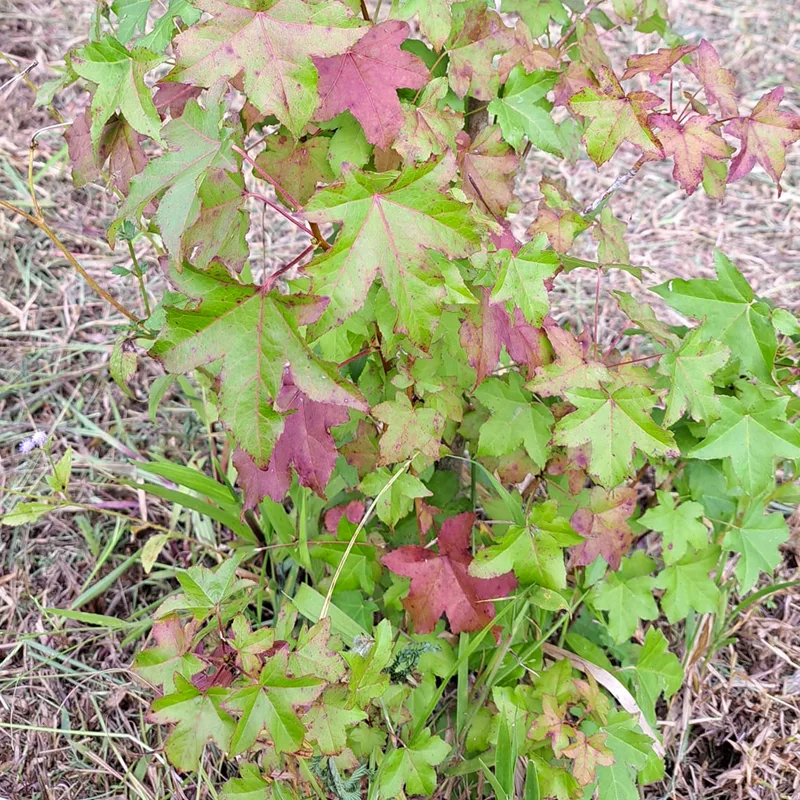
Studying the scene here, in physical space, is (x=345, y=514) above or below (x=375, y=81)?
below

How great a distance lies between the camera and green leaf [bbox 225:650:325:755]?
891mm

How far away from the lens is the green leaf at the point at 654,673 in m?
1.37

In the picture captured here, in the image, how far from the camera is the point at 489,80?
110cm

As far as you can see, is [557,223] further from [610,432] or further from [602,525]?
[602,525]

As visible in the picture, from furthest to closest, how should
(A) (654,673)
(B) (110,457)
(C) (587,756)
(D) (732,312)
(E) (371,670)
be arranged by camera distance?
(B) (110,457) → (A) (654,673) → (D) (732,312) → (C) (587,756) → (E) (371,670)

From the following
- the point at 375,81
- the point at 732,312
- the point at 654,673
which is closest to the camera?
the point at 375,81

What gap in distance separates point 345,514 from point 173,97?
2.42 ft

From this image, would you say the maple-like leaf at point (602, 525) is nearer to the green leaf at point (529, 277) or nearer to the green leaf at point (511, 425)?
the green leaf at point (511, 425)

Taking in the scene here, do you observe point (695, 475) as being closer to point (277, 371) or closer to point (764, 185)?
point (277, 371)

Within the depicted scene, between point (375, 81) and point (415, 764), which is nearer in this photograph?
point (375, 81)

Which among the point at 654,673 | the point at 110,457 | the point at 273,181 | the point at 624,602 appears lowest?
the point at 110,457

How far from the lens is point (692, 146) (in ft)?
3.40

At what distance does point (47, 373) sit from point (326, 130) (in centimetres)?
119

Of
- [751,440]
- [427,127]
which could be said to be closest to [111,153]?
[427,127]
